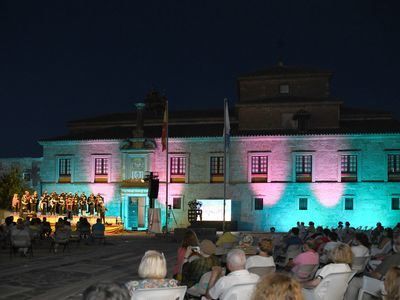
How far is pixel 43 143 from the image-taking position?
43.8 m

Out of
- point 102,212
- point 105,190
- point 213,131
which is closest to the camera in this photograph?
point 102,212

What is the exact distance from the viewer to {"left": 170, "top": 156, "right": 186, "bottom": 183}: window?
40938mm

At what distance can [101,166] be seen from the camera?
4259 cm

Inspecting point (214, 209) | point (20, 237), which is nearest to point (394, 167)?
point (214, 209)

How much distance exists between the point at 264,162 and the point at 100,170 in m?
11.7

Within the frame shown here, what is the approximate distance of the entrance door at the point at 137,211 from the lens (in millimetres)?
41062

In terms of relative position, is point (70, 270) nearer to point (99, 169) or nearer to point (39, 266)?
point (39, 266)

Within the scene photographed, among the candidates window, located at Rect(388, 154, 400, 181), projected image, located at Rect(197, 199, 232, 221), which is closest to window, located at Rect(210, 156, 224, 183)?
projected image, located at Rect(197, 199, 232, 221)

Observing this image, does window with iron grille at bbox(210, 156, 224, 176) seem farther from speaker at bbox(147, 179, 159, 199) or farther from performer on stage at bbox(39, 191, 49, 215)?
performer on stage at bbox(39, 191, 49, 215)

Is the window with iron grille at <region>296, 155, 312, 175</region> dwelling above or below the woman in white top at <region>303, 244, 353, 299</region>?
above

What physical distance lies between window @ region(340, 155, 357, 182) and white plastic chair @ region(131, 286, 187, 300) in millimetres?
34033

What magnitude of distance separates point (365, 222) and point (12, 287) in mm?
28971

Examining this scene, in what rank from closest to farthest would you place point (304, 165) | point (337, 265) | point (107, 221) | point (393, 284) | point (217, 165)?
point (393, 284) → point (337, 265) → point (304, 165) → point (107, 221) → point (217, 165)

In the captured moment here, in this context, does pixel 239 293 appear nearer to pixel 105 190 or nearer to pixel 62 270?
pixel 62 270
